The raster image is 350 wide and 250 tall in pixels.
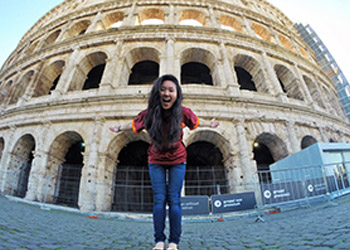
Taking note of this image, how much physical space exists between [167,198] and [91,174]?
753cm

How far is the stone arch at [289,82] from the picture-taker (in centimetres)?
1265

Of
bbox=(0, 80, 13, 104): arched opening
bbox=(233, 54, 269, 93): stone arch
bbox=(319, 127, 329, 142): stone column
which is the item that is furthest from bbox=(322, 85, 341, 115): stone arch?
bbox=(0, 80, 13, 104): arched opening

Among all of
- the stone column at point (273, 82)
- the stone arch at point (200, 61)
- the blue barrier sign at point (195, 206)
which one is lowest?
the blue barrier sign at point (195, 206)

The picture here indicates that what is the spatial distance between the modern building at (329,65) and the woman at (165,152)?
26504mm

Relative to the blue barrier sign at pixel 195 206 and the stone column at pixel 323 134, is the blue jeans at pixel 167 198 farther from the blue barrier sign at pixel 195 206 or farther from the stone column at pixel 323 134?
the stone column at pixel 323 134

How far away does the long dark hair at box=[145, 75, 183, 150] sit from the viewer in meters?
1.78

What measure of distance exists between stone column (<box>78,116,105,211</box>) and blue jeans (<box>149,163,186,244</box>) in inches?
273

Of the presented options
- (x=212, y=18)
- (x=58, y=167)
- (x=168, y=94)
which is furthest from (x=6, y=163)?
(x=212, y=18)

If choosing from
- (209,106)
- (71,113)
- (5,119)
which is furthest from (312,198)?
(5,119)

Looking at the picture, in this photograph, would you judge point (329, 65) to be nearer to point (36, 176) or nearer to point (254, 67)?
point (254, 67)

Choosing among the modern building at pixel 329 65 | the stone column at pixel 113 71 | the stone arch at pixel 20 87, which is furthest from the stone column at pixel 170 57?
the modern building at pixel 329 65

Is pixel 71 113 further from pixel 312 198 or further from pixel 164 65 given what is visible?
pixel 312 198

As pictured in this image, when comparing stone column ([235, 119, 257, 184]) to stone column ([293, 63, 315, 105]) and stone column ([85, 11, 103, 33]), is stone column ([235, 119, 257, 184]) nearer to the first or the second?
stone column ([293, 63, 315, 105])

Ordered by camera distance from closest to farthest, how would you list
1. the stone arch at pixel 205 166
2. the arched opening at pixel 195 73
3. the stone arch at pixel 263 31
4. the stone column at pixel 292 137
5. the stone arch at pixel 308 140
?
the stone column at pixel 292 137 < the stone arch at pixel 308 140 < the stone arch at pixel 205 166 < the arched opening at pixel 195 73 < the stone arch at pixel 263 31
